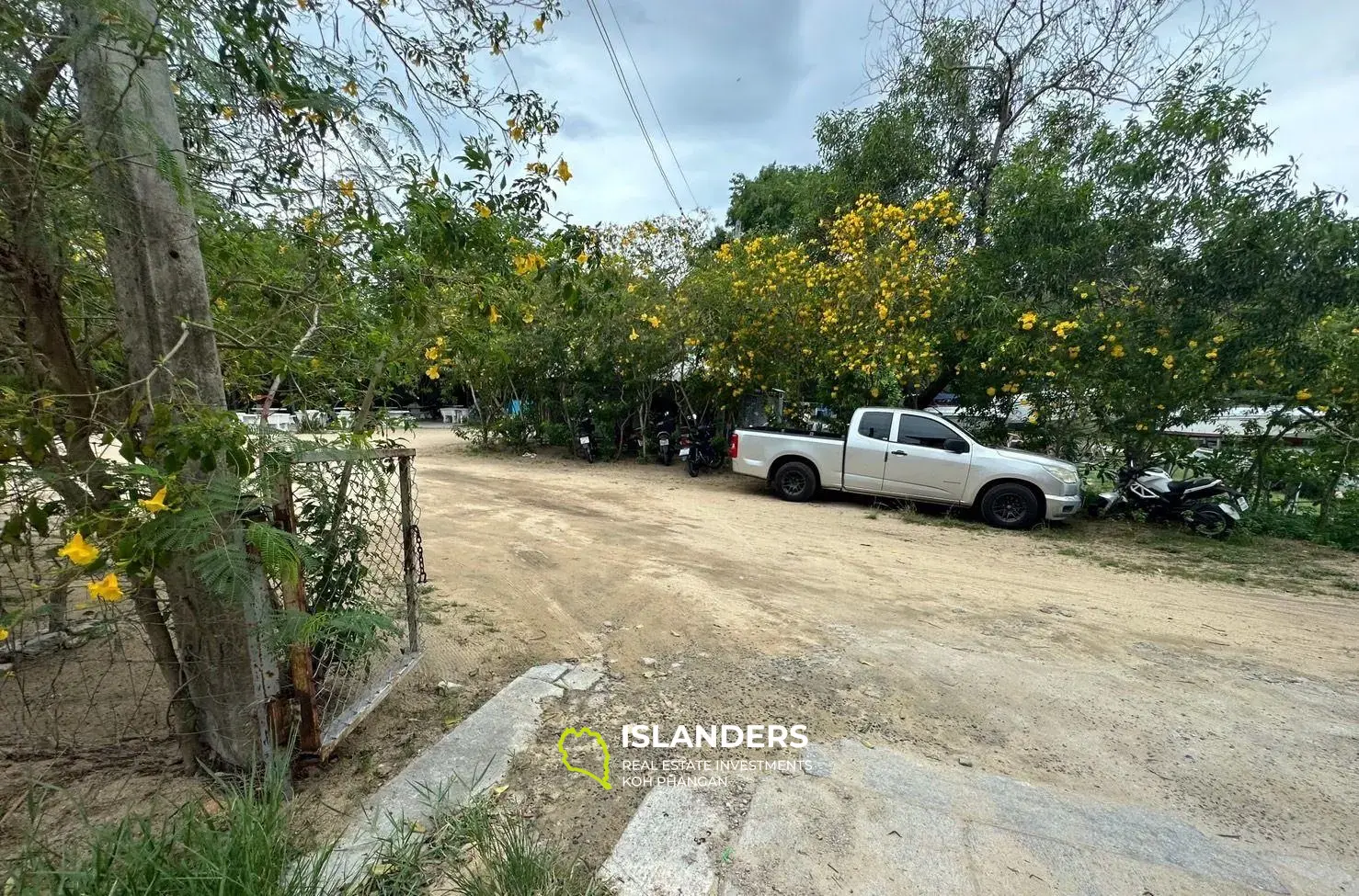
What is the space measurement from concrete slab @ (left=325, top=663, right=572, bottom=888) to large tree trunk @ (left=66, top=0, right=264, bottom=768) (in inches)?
19.6

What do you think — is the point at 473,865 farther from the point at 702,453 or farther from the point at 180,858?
the point at 702,453

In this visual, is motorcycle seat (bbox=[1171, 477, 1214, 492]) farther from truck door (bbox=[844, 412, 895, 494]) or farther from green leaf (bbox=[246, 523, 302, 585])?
green leaf (bbox=[246, 523, 302, 585])

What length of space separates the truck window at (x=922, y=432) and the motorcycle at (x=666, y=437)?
560cm

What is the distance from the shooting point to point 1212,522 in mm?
7094

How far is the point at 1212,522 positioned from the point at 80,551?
9719 millimetres

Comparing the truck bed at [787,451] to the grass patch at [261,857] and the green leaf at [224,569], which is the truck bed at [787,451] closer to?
the grass patch at [261,857]

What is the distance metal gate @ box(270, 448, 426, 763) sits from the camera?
2045 mm

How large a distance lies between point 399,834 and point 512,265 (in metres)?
2.28

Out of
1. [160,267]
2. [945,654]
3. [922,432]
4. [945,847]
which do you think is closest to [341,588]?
[160,267]

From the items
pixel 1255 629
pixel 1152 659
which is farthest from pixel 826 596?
pixel 1255 629

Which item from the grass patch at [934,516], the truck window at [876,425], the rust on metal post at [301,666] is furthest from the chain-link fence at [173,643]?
the truck window at [876,425]

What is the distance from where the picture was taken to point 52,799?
2037 mm

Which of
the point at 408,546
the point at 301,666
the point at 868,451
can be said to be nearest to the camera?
the point at 301,666

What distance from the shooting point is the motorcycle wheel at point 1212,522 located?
7062 millimetres
